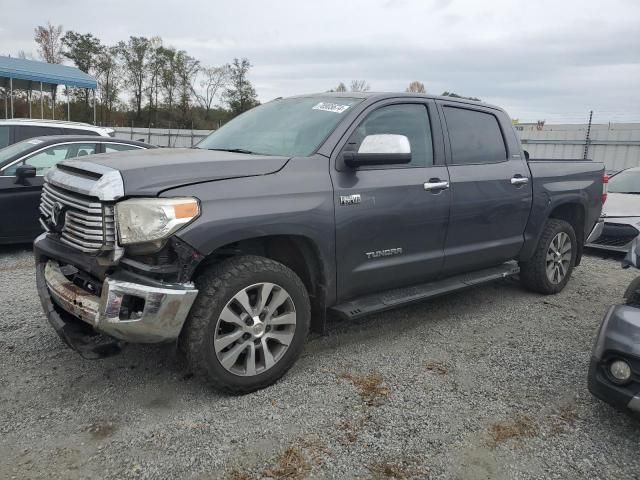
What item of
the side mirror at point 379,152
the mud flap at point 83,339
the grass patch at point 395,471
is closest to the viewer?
the grass patch at point 395,471

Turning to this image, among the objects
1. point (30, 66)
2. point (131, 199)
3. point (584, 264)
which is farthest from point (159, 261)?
point (30, 66)

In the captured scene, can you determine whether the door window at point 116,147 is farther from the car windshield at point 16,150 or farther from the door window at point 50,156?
the car windshield at point 16,150

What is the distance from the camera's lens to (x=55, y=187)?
311 cm

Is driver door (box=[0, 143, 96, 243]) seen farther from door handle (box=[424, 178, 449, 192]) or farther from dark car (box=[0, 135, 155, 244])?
door handle (box=[424, 178, 449, 192])

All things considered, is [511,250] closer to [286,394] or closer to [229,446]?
[286,394]

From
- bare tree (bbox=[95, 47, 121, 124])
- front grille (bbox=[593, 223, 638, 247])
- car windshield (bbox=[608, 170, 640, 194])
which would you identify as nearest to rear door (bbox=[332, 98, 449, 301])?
front grille (bbox=[593, 223, 638, 247])

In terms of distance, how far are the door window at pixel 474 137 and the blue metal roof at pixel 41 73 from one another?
21445 millimetres

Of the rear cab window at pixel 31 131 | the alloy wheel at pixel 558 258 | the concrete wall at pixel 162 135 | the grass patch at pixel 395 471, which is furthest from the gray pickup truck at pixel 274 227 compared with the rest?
the concrete wall at pixel 162 135

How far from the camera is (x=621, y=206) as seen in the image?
7.42m

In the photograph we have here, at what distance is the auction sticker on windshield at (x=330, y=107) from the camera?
3.63 m

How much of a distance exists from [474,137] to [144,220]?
299cm

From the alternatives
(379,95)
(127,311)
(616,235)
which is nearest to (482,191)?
(379,95)

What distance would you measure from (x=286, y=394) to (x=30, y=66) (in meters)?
24.5

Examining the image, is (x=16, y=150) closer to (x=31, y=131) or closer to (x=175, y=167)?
(x=31, y=131)
